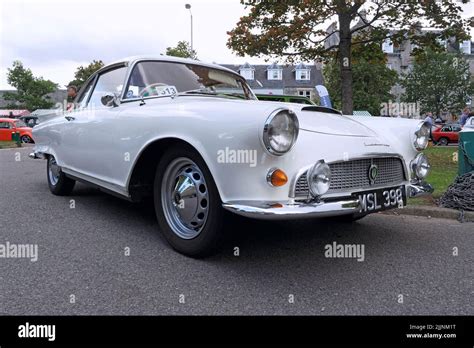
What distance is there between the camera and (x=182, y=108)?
2.95m

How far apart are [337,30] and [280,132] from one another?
8553 mm

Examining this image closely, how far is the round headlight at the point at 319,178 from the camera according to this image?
7.99ft

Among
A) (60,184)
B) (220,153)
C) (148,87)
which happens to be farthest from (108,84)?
(220,153)

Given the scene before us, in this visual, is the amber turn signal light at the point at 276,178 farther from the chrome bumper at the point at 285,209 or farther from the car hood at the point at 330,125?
the car hood at the point at 330,125

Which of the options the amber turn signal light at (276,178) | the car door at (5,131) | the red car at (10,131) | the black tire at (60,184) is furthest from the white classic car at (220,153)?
the car door at (5,131)

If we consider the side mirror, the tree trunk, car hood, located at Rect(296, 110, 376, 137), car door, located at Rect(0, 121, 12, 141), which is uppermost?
the tree trunk

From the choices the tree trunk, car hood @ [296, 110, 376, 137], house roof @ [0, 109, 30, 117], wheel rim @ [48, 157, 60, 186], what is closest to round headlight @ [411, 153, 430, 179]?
car hood @ [296, 110, 376, 137]

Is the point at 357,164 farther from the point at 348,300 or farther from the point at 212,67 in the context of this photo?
the point at 212,67

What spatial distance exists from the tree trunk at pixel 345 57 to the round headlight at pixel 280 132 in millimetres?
7707

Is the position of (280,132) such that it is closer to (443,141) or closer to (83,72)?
(443,141)

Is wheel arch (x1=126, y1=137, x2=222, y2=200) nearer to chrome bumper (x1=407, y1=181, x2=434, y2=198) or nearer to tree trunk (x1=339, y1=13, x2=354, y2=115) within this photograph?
chrome bumper (x1=407, y1=181, x2=434, y2=198)

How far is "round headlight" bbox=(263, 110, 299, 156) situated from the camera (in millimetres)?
2357
